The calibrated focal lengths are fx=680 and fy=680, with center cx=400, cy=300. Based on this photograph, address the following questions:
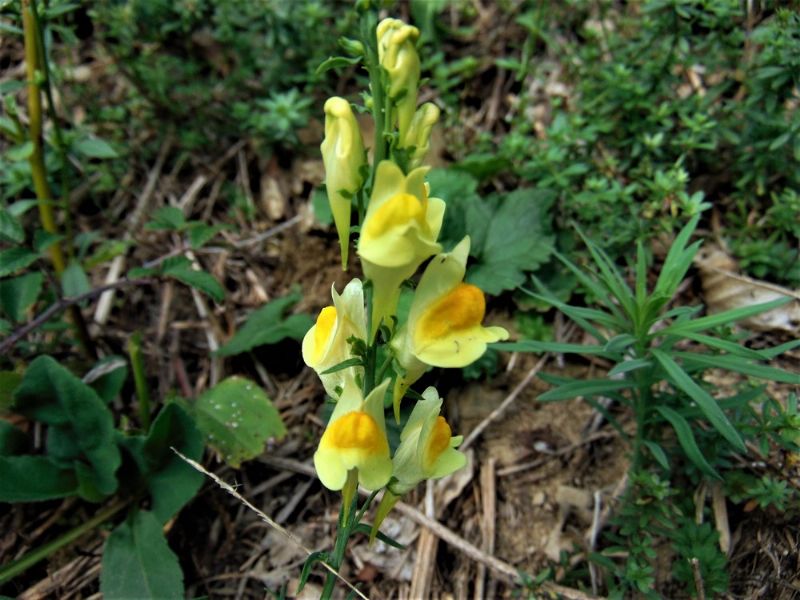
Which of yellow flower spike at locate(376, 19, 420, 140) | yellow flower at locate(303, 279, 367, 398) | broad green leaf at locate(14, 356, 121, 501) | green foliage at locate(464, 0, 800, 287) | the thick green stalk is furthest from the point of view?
green foliage at locate(464, 0, 800, 287)

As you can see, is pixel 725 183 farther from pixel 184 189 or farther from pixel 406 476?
pixel 184 189

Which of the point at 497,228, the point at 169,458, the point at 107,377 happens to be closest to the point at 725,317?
the point at 497,228

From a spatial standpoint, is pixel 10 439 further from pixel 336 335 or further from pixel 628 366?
pixel 628 366

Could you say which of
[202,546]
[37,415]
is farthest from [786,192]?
[37,415]

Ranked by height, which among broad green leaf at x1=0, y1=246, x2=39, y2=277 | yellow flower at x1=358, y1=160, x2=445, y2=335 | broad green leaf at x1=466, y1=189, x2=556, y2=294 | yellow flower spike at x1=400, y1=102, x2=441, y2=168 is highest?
yellow flower spike at x1=400, y1=102, x2=441, y2=168

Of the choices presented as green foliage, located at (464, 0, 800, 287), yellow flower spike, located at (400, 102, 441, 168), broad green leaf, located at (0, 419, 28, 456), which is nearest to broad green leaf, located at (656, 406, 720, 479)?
green foliage, located at (464, 0, 800, 287)

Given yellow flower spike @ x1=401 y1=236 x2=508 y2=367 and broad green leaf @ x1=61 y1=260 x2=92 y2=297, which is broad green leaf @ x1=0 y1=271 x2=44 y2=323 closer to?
broad green leaf @ x1=61 y1=260 x2=92 y2=297
